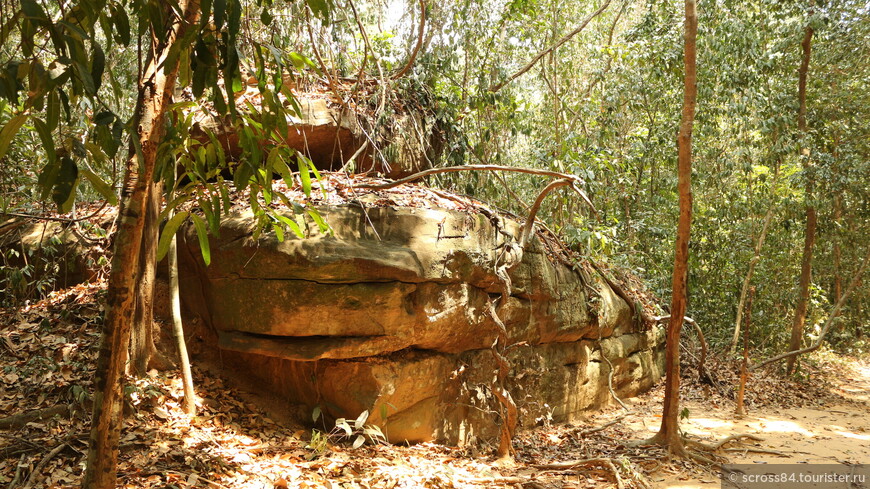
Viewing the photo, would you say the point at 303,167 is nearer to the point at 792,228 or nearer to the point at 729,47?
the point at 729,47

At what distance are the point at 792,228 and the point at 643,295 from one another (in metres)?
4.28

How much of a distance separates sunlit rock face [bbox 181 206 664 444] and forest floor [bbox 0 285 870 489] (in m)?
0.41

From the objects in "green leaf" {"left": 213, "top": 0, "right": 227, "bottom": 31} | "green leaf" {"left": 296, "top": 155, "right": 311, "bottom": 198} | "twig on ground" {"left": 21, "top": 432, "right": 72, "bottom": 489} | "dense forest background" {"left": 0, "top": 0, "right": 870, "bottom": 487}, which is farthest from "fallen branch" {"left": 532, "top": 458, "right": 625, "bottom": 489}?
"green leaf" {"left": 213, "top": 0, "right": 227, "bottom": 31}

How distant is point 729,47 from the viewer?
10.1 m

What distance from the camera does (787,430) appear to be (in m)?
7.56


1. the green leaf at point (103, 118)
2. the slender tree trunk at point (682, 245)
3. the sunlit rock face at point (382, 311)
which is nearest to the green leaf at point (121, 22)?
the green leaf at point (103, 118)

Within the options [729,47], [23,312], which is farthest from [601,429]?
[729,47]

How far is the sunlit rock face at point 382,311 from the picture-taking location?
5.42 metres

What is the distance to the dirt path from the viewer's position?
6.14 metres

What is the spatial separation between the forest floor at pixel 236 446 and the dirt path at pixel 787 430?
0.03 meters

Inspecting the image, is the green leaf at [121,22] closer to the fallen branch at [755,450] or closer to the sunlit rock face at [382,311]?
the sunlit rock face at [382,311]

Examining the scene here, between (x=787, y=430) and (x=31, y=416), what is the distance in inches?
337

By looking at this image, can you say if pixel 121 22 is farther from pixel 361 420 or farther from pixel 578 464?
pixel 578 464

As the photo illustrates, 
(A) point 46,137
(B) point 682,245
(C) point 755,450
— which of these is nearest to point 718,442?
(C) point 755,450
